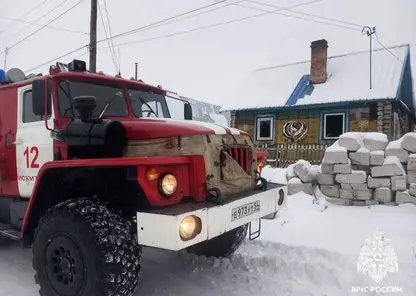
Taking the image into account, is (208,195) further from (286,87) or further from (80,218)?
(286,87)

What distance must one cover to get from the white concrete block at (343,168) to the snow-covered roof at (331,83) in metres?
8.66

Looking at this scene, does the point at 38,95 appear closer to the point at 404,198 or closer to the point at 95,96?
the point at 95,96

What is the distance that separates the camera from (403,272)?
12.0 ft

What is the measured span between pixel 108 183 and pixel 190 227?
3.13ft

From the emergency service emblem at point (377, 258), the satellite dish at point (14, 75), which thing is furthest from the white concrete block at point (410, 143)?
the satellite dish at point (14, 75)

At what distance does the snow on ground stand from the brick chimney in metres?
11.5

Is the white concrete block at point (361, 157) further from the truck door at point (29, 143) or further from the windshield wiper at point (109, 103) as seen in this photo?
the truck door at point (29, 143)

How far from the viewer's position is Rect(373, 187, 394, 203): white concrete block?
20.2 ft

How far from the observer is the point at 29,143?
3830mm

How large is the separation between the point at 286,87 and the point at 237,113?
2.83 m

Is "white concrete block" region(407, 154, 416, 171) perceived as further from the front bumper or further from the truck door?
the truck door

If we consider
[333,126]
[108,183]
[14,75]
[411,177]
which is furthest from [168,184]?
[333,126]

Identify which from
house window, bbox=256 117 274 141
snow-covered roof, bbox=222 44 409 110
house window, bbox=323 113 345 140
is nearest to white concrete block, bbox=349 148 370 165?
snow-covered roof, bbox=222 44 409 110

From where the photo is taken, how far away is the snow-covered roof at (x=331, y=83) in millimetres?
14453
